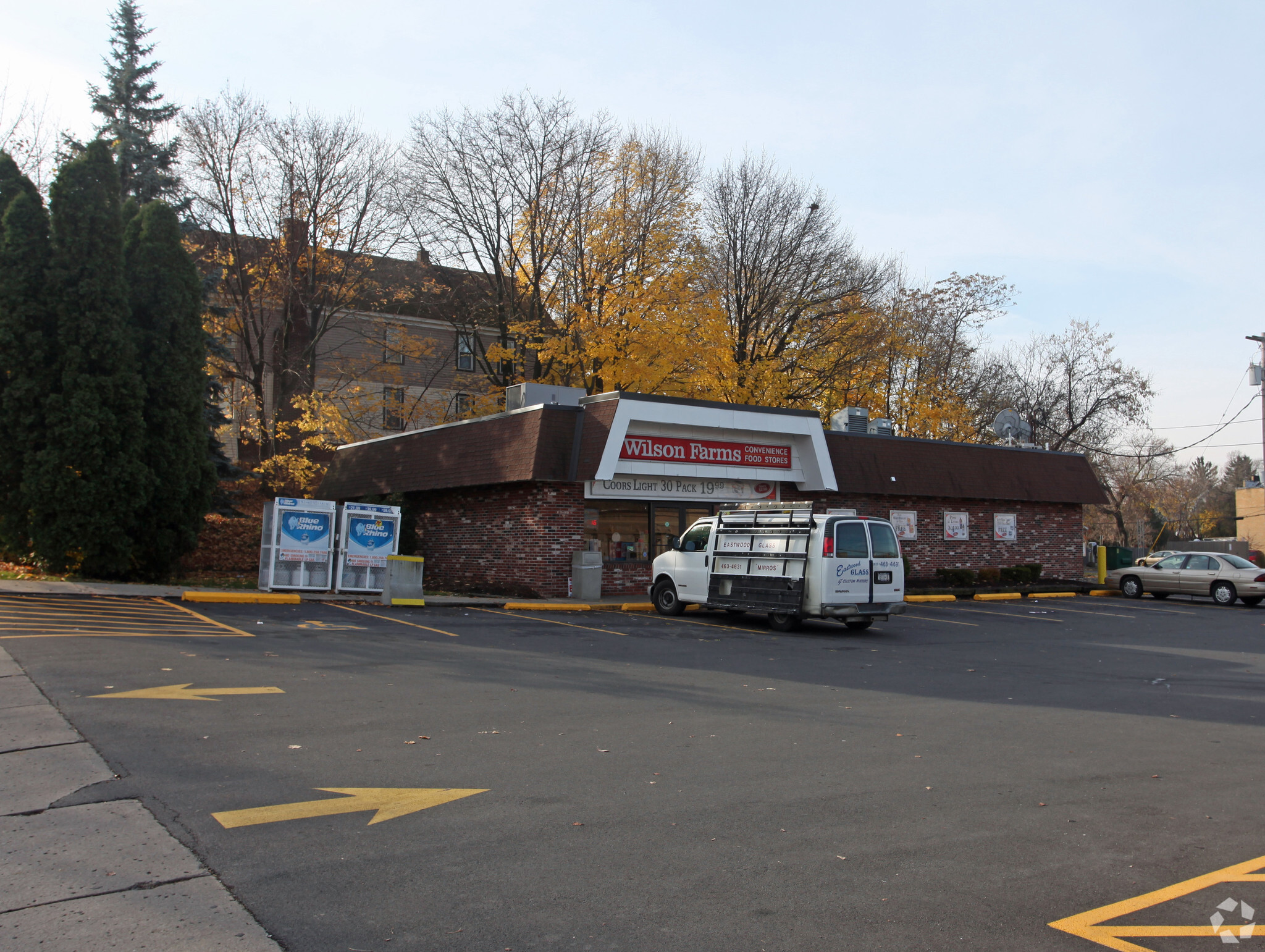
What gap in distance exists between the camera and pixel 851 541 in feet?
56.7

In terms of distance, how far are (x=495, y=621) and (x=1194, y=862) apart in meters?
13.6

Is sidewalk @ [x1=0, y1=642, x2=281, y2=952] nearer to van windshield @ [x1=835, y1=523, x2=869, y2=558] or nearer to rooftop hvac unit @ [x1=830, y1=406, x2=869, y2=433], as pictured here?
van windshield @ [x1=835, y1=523, x2=869, y2=558]

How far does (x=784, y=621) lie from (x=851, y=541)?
209 centimetres

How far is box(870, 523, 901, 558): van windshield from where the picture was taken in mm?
17562

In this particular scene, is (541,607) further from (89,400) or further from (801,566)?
(89,400)

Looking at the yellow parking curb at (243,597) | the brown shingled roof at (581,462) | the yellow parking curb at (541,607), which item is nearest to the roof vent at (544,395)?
the brown shingled roof at (581,462)

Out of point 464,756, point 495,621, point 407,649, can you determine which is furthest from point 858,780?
point 495,621

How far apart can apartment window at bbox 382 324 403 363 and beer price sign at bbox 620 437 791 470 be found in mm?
12428

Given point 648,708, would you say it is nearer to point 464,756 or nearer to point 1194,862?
point 464,756

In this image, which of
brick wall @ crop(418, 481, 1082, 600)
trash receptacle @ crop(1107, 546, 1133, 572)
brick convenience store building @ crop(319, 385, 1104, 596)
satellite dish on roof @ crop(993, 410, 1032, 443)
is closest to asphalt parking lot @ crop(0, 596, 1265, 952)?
brick wall @ crop(418, 481, 1082, 600)

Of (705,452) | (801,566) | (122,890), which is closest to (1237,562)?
(705,452)

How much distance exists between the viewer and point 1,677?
9.71 metres

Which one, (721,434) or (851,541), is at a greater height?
(721,434)

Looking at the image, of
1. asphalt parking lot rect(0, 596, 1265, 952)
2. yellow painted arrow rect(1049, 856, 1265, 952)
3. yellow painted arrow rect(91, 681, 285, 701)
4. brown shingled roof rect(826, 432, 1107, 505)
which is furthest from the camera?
brown shingled roof rect(826, 432, 1107, 505)
